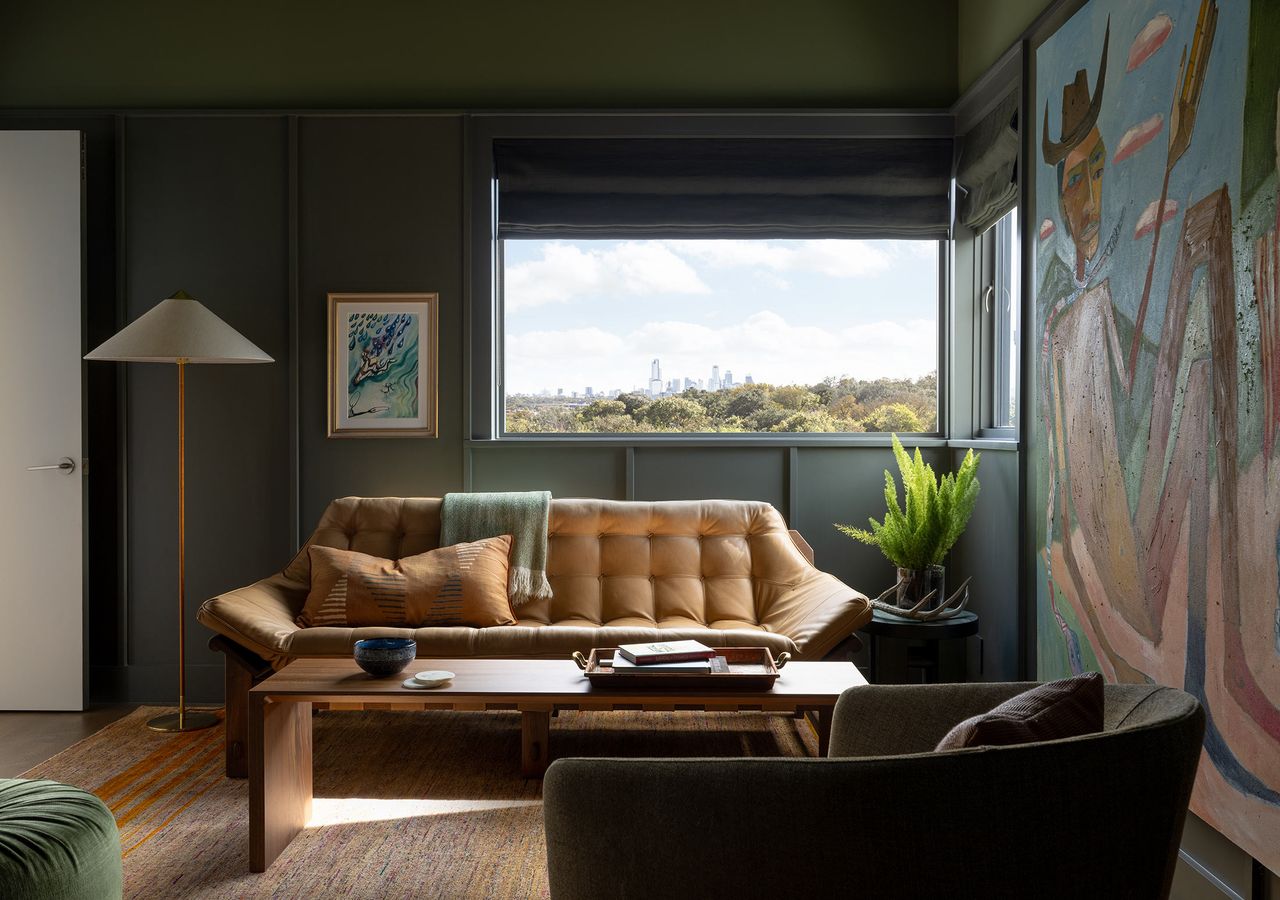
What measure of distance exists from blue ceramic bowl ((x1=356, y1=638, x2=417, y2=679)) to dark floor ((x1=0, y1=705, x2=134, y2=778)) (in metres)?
1.43

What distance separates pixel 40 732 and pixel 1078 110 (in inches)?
156

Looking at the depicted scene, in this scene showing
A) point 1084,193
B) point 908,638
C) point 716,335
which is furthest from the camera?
point 716,335

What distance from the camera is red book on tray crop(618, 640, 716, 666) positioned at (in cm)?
247

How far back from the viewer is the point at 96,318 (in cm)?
400

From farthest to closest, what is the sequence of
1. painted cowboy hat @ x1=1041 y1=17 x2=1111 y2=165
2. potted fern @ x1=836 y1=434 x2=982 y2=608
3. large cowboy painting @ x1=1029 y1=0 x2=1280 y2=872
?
potted fern @ x1=836 y1=434 x2=982 y2=608, painted cowboy hat @ x1=1041 y1=17 x2=1111 y2=165, large cowboy painting @ x1=1029 y1=0 x2=1280 y2=872

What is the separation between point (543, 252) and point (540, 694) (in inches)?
91.5

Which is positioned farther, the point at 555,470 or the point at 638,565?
the point at 555,470

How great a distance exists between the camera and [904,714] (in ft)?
5.58

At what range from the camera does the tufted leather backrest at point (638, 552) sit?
140 inches

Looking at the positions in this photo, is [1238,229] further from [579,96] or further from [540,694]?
[579,96]

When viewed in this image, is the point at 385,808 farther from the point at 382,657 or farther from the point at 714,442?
the point at 714,442

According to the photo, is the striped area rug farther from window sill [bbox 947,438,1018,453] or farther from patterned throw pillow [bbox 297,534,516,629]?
window sill [bbox 947,438,1018,453]

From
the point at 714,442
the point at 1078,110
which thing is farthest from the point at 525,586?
the point at 1078,110

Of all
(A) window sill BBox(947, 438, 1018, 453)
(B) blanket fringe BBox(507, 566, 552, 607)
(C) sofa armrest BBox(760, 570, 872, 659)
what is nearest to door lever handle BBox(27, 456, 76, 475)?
(B) blanket fringe BBox(507, 566, 552, 607)
